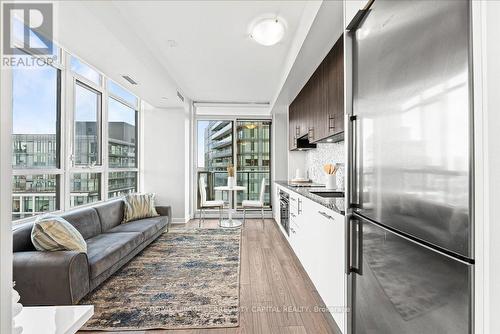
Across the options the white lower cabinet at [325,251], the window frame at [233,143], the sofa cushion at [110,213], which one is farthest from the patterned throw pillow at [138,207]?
the white lower cabinet at [325,251]

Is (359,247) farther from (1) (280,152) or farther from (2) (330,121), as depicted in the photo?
(1) (280,152)

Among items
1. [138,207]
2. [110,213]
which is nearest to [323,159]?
[138,207]

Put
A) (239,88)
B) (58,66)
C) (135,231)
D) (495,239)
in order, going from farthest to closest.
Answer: (239,88), (135,231), (58,66), (495,239)

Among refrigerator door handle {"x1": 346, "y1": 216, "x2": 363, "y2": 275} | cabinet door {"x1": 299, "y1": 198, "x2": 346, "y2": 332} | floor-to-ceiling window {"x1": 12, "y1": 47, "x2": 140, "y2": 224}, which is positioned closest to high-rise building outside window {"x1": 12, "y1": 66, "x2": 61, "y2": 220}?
floor-to-ceiling window {"x1": 12, "y1": 47, "x2": 140, "y2": 224}

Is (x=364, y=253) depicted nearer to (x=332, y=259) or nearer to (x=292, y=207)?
(x=332, y=259)

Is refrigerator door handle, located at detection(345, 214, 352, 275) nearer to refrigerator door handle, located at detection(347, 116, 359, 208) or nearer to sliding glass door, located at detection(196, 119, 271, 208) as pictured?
refrigerator door handle, located at detection(347, 116, 359, 208)

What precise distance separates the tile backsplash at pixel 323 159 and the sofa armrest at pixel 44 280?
313 centimetres

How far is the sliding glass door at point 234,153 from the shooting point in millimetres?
6363

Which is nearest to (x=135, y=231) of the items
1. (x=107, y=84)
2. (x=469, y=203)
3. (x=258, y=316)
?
(x=258, y=316)

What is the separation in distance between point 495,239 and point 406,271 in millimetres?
434

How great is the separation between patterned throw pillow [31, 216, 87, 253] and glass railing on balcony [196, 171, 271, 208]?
4052 millimetres

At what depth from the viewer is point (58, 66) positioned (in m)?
3.04

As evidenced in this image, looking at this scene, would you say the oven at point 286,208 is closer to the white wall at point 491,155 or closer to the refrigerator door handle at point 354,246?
the refrigerator door handle at point 354,246

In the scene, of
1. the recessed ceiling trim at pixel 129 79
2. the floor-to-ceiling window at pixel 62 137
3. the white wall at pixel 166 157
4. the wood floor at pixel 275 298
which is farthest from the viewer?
the white wall at pixel 166 157
